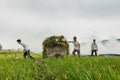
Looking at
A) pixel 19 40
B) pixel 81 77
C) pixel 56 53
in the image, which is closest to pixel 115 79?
pixel 81 77

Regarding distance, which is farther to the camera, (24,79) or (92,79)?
(24,79)

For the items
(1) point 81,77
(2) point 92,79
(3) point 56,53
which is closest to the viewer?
(2) point 92,79

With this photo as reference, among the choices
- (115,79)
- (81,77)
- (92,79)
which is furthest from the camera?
(81,77)

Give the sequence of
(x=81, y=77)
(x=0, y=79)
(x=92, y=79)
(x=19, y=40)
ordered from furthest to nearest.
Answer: (x=19, y=40)
(x=0, y=79)
(x=81, y=77)
(x=92, y=79)

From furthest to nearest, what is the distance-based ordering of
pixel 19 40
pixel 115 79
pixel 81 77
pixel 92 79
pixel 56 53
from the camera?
pixel 56 53 < pixel 19 40 < pixel 81 77 < pixel 92 79 < pixel 115 79

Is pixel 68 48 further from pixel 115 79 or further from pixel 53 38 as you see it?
pixel 115 79

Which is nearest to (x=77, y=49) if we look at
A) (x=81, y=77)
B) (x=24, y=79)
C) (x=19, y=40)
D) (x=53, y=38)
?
(x=19, y=40)

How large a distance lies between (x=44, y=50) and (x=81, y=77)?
25386 millimetres

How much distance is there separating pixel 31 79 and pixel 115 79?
2.73 meters

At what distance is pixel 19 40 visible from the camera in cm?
2325

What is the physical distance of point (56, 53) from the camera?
29.0 meters

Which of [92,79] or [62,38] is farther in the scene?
[62,38]

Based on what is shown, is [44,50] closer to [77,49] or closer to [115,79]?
[77,49]

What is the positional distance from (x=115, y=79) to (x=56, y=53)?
25.5 meters
